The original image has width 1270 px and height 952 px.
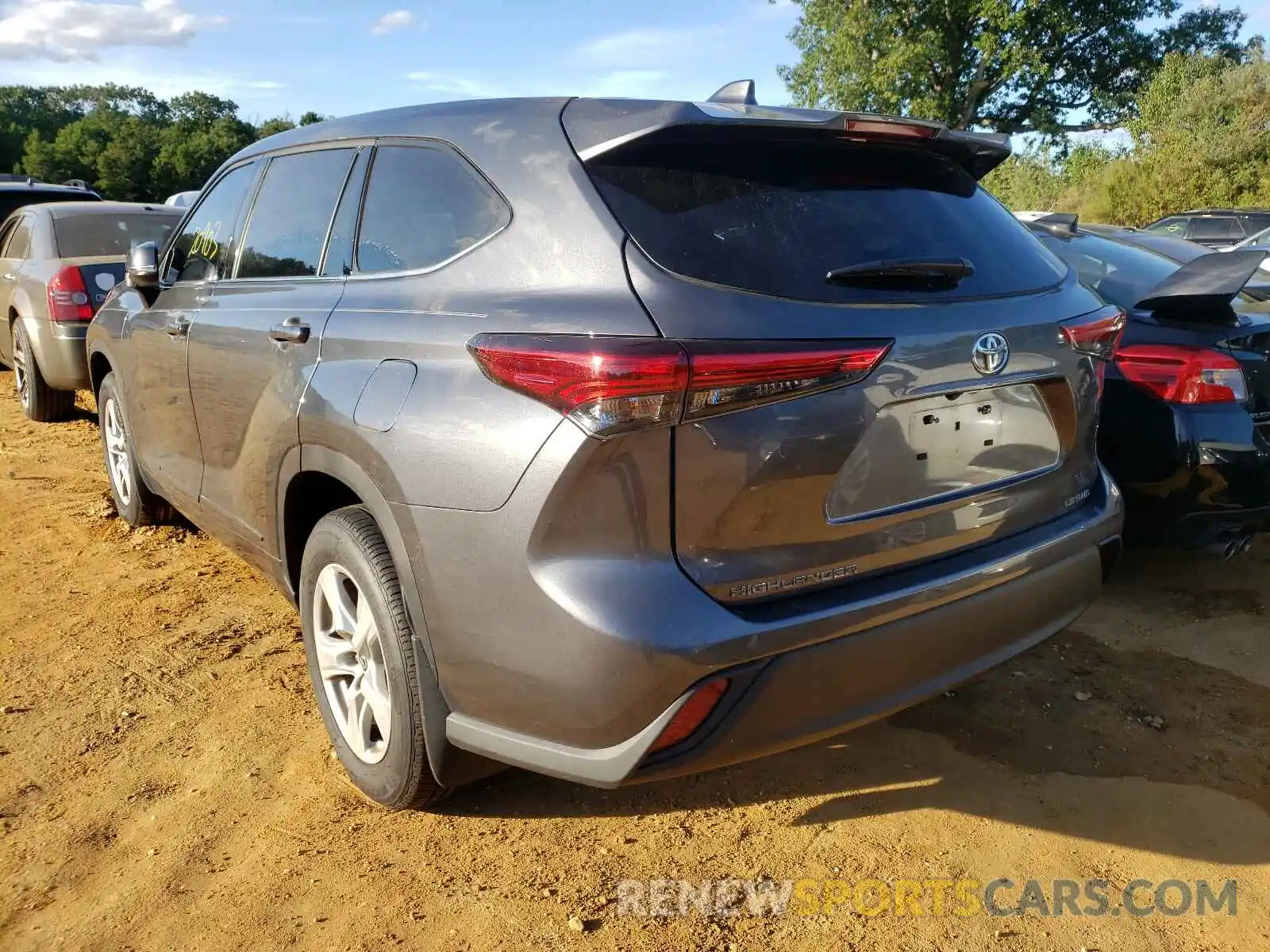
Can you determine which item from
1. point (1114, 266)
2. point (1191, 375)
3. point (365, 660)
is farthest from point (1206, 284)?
point (365, 660)

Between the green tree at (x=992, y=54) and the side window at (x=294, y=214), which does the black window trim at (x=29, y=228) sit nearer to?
the side window at (x=294, y=214)

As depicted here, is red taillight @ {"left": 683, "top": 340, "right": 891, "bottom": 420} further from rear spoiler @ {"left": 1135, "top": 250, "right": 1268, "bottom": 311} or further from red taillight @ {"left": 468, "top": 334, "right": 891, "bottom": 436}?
rear spoiler @ {"left": 1135, "top": 250, "right": 1268, "bottom": 311}

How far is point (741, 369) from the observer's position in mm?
1852

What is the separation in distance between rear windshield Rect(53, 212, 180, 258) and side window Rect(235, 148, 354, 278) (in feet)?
13.8

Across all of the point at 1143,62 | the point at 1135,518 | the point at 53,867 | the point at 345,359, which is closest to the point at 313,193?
the point at 345,359

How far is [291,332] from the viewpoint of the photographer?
105 inches

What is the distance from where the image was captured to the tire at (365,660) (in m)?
2.27

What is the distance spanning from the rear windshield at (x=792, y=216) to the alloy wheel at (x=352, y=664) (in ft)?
3.76

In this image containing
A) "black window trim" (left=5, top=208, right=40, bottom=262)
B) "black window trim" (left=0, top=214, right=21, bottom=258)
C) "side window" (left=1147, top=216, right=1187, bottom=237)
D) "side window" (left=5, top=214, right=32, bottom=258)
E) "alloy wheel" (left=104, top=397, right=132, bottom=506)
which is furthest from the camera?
"side window" (left=1147, top=216, right=1187, bottom=237)

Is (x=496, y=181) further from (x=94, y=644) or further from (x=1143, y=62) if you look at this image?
(x=1143, y=62)

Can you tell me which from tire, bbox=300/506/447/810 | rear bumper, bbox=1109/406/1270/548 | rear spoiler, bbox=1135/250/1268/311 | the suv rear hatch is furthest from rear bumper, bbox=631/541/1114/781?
rear spoiler, bbox=1135/250/1268/311

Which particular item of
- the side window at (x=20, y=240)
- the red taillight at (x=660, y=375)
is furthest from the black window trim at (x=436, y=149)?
the side window at (x=20, y=240)

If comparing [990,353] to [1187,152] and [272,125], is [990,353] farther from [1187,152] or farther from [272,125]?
[272,125]

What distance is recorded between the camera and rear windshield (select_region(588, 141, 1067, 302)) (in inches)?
78.7
